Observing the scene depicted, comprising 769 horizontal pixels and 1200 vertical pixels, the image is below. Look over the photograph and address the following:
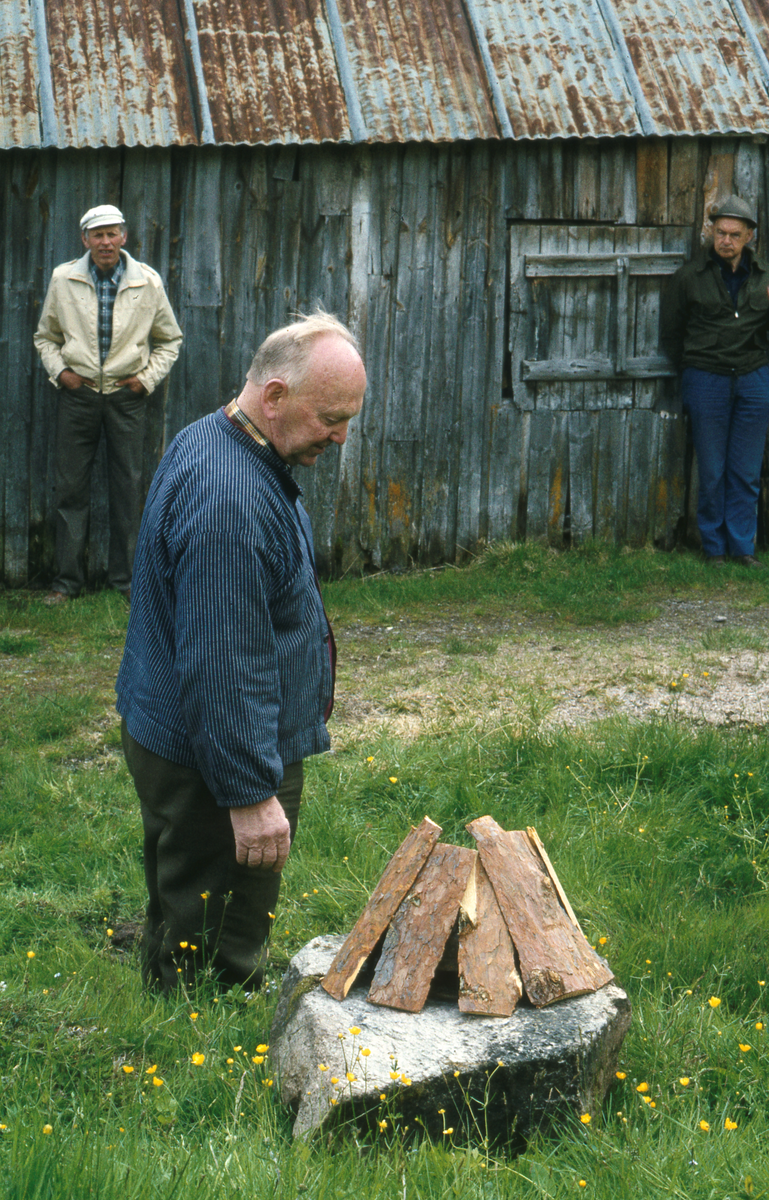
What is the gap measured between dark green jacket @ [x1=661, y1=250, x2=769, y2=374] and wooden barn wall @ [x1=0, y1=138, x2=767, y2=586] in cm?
44

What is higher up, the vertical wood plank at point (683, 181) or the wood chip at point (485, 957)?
the vertical wood plank at point (683, 181)

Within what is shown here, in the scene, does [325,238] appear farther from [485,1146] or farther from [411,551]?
[485,1146]

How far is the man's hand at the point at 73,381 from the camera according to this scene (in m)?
7.80

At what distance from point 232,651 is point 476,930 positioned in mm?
945

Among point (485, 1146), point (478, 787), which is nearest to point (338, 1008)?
point (485, 1146)

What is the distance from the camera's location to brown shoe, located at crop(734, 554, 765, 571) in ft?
28.8

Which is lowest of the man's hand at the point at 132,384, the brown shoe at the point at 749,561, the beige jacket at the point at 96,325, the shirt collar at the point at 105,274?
the brown shoe at the point at 749,561

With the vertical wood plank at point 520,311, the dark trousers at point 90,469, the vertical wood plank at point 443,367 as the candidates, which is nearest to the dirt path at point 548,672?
the vertical wood plank at point 443,367

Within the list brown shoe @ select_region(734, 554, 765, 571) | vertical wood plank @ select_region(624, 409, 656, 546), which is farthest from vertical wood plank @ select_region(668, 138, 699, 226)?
brown shoe @ select_region(734, 554, 765, 571)

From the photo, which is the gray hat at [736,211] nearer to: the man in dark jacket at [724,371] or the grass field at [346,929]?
the man in dark jacket at [724,371]

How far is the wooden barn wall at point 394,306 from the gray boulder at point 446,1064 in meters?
5.91

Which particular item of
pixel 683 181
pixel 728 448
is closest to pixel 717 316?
pixel 728 448

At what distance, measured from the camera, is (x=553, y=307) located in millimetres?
8906

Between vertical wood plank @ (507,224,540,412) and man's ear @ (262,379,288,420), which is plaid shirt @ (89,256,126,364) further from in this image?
man's ear @ (262,379,288,420)
